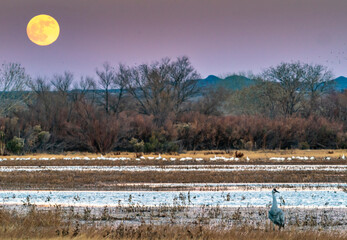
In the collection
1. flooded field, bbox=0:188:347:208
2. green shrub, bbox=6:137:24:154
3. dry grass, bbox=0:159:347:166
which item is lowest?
flooded field, bbox=0:188:347:208

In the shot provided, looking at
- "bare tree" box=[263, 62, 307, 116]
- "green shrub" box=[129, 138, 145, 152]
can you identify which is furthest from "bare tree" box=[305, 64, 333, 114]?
"green shrub" box=[129, 138, 145, 152]

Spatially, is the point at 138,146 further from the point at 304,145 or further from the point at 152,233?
the point at 152,233

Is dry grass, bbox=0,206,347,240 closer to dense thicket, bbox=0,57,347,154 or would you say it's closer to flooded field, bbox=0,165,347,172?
flooded field, bbox=0,165,347,172

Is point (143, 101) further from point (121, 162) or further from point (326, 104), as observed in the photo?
point (121, 162)

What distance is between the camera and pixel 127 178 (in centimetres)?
2330

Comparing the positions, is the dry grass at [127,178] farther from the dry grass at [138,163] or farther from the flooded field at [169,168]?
the dry grass at [138,163]

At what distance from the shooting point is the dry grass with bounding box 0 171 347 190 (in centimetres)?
2111

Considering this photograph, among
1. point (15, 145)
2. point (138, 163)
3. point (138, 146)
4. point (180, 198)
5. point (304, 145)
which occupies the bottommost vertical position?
point (180, 198)

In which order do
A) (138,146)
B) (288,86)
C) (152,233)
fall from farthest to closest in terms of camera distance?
(288,86) < (138,146) < (152,233)

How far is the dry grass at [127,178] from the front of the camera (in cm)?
2111

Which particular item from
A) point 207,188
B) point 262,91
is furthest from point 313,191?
point 262,91

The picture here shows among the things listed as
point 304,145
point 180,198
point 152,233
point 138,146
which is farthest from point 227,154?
point 152,233

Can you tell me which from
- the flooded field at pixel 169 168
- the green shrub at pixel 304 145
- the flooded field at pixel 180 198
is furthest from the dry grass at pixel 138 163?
the green shrub at pixel 304 145

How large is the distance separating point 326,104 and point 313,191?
51186 millimetres
